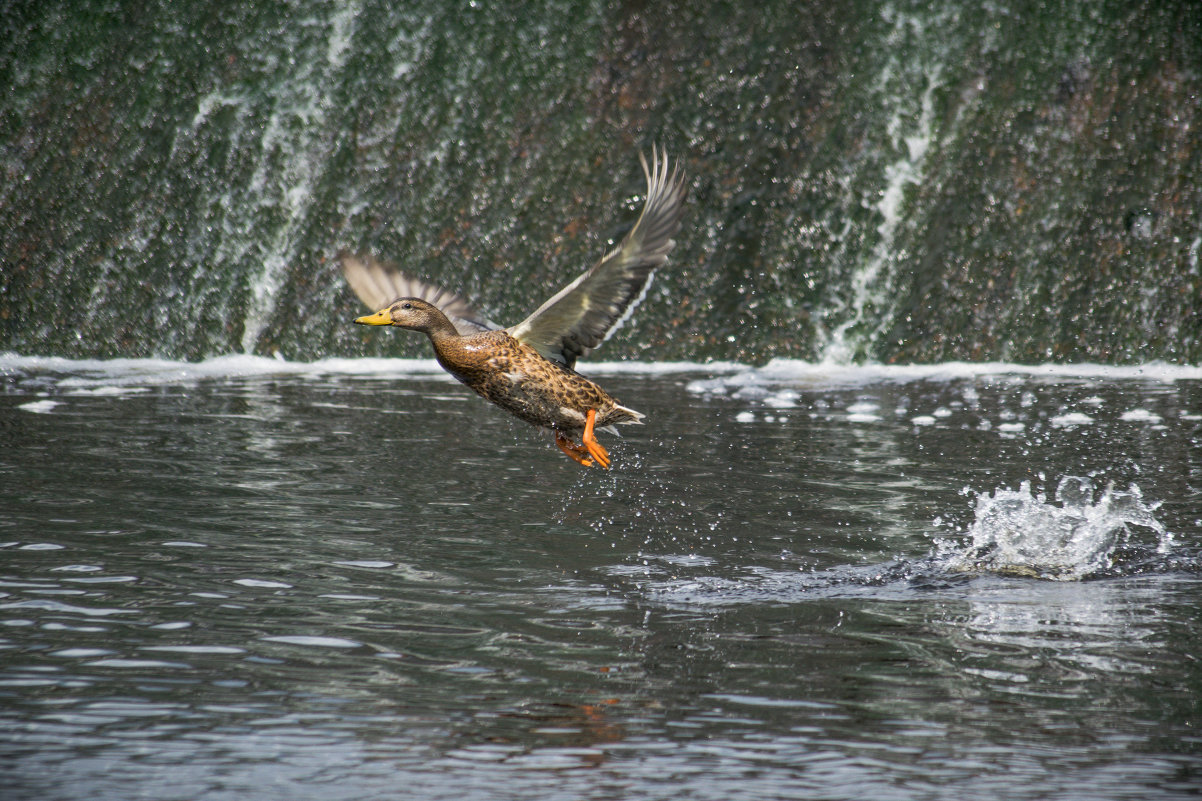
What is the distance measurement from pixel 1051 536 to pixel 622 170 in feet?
43.5

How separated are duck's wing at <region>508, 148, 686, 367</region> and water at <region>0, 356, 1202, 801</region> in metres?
1.13

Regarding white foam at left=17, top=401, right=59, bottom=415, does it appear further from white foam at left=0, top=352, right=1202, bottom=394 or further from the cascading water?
the cascading water

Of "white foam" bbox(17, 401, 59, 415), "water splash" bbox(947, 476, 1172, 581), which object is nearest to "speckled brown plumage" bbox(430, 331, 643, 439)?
"water splash" bbox(947, 476, 1172, 581)

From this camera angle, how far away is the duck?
7375 millimetres

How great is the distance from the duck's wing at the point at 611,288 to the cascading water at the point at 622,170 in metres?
10.7

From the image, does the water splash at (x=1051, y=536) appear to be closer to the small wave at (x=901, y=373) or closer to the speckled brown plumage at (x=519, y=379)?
the speckled brown plumage at (x=519, y=379)

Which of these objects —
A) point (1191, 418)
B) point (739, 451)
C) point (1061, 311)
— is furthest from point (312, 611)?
point (1061, 311)

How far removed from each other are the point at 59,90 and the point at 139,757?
18.4 m

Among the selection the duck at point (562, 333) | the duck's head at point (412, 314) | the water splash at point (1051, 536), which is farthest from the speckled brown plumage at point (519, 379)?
the water splash at point (1051, 536)

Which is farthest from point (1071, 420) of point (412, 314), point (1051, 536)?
point (412, 314)

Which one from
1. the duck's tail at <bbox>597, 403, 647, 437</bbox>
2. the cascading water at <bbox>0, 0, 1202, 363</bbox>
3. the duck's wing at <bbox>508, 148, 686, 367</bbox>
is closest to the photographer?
the duck's wing at <bbox>508, 148, 686, 367</bbox>

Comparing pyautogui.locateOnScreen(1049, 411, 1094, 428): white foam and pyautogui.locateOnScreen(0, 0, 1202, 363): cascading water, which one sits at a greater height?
pyautogui.locateOnScreen(0, 0, 1202, 363): cascading water

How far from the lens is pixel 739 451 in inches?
445

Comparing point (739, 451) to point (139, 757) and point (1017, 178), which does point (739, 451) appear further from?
point (1017, 178)
